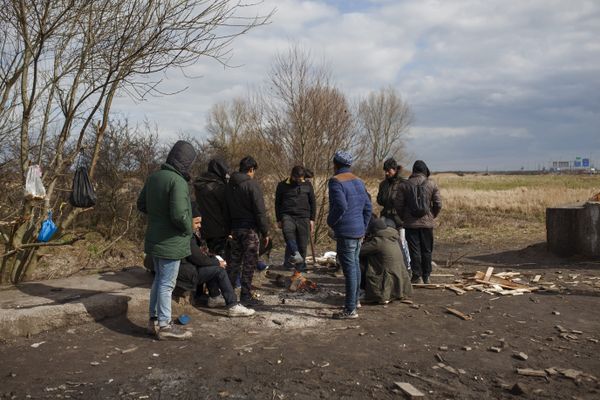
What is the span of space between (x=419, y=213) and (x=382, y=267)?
132cm

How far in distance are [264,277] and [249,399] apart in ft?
15.4

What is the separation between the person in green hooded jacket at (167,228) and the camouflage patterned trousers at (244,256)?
1.38 meters

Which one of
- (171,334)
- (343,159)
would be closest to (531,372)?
(343,159)

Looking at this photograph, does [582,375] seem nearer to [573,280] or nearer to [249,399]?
[249,399]

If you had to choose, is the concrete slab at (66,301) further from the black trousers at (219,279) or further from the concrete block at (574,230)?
the concrete block at (574,230)

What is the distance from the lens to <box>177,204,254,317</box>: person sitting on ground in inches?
235

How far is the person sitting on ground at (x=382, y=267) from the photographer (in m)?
6.84

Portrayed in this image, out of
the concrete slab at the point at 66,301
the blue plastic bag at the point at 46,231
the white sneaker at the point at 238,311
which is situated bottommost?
the white sneaker at the point at 238,311

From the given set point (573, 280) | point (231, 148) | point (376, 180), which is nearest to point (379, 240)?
point (573, 280)

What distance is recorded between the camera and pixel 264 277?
862 cm

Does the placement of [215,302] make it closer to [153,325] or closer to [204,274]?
[204,274]

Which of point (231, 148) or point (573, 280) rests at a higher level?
point (231, 148)

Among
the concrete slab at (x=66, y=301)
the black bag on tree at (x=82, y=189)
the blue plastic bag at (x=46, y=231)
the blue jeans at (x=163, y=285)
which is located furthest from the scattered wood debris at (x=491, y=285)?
the blue plastic bag at (x=46, y=231)

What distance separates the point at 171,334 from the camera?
17.2 ft
